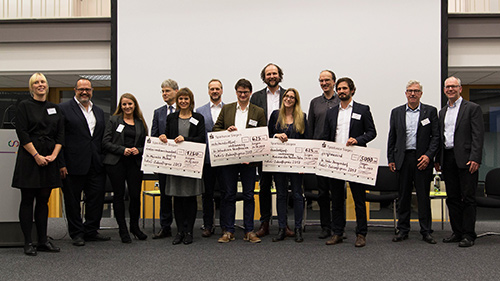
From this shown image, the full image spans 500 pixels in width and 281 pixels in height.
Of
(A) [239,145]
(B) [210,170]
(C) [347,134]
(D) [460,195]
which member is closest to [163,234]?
(B) [210,170]

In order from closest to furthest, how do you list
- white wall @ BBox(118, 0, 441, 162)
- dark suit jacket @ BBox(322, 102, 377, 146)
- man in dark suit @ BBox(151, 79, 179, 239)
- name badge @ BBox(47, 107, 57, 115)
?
name badge @ BBox(47, 107, 57, 115)
dark suit jacket @ BBox(322, 102, 377, 146)
man in dark suit @ BBox(151, 79, 179, 239)
white wall @ BBox(118, 0, 441, 162)

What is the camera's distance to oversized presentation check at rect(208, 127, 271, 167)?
3820 mm

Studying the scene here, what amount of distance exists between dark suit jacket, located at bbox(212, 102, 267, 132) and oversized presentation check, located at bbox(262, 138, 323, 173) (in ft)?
0.77

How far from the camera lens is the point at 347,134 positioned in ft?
12.5

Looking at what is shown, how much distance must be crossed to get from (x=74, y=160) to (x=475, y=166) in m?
3.73

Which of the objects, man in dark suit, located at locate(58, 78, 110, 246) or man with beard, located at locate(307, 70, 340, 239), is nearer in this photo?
man in dark suit, located at locate(58, 78, 110, 246)

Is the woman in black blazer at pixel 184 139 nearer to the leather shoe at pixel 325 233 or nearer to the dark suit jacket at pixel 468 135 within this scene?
the leather shoe at pixel 325 233

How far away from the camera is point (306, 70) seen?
578cm

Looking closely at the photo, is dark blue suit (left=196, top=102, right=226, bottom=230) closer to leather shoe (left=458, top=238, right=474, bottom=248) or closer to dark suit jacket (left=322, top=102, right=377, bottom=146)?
dark suit jacket (left=322, top=102, right=377, bottom=146)

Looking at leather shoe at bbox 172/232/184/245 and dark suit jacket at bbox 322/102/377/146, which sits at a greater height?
dark suit jacket at bbox 322/102/377/146

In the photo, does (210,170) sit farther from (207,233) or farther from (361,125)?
(361,125)

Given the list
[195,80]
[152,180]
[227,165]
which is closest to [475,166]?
[227,165]

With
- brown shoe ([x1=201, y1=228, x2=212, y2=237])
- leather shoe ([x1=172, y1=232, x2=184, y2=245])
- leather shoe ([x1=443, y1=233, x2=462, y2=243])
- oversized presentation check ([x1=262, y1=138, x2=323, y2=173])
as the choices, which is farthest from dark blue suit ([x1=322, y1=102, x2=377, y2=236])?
leather shoe ([x1=172, y1=232, x2=184, y2=245])

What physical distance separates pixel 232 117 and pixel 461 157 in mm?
2174
